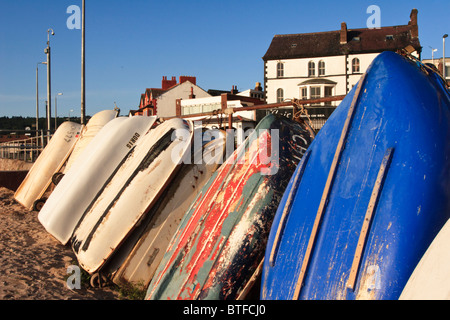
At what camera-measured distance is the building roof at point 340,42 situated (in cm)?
3297

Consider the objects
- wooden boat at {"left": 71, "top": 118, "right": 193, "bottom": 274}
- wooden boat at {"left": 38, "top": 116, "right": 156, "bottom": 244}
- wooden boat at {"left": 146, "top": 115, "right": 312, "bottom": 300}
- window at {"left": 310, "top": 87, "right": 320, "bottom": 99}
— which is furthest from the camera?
window at {"left": 310, "top": 87, "right": 320, "bottom": 99}

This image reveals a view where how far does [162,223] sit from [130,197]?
0.39 m

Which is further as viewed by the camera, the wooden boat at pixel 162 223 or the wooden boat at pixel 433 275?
the wooden boat at pixel 162 223

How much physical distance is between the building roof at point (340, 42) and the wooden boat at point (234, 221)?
32373 millimetres

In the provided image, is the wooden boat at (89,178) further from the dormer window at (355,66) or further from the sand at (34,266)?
the dormer window at (355,66)

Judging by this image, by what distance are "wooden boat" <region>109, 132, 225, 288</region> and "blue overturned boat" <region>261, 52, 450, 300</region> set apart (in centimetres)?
144

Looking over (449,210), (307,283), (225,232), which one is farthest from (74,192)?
(449,210)

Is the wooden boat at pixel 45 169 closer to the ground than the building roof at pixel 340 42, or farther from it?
closer to the ground

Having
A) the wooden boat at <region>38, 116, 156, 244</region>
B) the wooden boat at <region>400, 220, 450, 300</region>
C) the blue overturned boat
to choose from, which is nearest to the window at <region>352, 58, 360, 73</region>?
the wooden boat at <region>38, 116, 156, 244</region>

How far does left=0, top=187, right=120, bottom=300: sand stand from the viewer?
12.1 feet

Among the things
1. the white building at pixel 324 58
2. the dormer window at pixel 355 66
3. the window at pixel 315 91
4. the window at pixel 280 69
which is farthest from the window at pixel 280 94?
the dormer window at pixel 355 66

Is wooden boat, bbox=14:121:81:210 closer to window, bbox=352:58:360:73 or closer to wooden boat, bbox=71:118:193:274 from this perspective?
wooden boat, bbox=71:118:193:274

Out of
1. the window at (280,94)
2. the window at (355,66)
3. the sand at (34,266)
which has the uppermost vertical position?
the window at (355,66)
